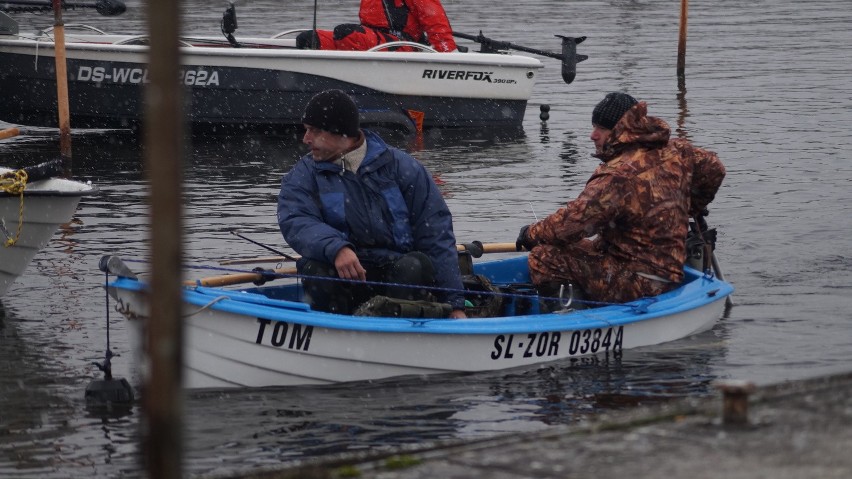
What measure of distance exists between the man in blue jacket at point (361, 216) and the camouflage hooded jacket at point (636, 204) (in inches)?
29.1

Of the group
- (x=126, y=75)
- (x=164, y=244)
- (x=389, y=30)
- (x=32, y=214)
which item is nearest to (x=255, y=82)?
(x=126, y=75)

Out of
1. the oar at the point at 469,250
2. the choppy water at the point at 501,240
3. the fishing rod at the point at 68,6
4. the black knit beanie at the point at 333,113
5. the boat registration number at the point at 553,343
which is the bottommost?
the choppy water at the point at 501,240

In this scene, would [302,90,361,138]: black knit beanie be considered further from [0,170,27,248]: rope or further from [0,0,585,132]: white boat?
[0,0,585,132]: white boat

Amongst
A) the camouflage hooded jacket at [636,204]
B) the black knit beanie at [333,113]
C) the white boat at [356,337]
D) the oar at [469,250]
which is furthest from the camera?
the oar at [469,250]

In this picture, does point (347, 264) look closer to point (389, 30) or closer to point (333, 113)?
point (333, 113)

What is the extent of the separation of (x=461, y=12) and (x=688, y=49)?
33.6 ft

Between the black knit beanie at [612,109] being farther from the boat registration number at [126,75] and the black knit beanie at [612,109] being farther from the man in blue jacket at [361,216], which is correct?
the boat registration number at [126,75]

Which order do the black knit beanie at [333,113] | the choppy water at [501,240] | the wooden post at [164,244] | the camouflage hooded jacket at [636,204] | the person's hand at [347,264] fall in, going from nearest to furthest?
the wooden post at [164,244], the choppy water at [501,240], the person's hand at [347,264], the black knit beanie at [333,113], the camouflage hooded jacket at [636,204]

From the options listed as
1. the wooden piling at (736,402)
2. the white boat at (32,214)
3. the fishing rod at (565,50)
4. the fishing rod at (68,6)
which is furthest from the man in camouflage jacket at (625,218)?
the fishing rod at (68,6)

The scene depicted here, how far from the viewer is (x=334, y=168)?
7.71 m

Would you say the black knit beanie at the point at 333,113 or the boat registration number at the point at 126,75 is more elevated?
the black knit beanie at the point at 333,113

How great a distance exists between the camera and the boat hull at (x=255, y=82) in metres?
16.0

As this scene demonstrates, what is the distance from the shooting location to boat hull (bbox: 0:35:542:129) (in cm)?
1598

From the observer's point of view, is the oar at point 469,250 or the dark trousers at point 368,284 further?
the oar at point 469,250
